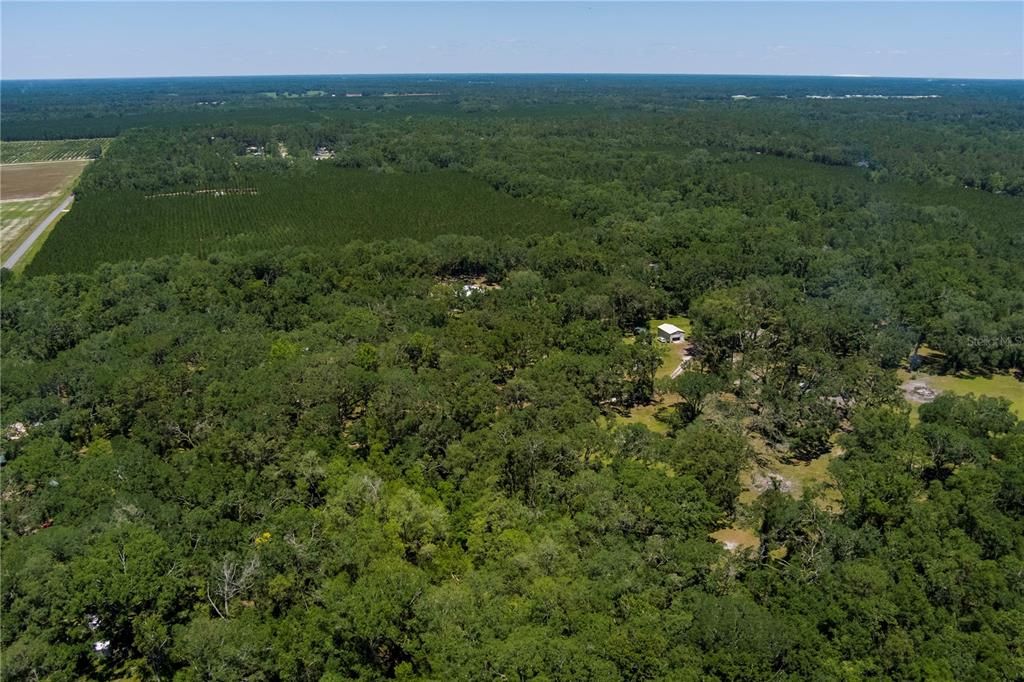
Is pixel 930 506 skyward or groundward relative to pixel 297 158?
groundward

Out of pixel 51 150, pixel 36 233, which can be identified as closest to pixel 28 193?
pixel 36 233

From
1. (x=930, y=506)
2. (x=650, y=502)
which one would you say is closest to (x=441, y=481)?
(x=650, y=502)

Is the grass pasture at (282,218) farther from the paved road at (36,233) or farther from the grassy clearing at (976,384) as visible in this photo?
the grassy clearing at (976,384)

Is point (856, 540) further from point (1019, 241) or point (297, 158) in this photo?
point (297, 158)

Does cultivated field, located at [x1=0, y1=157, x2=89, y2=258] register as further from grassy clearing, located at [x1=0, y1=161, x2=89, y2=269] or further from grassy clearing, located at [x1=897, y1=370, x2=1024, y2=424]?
grassy clearing, located at [x1=897, y1=370, x2=1024, y2=424]

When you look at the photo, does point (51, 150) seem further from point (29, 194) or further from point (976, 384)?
point (976, 384)

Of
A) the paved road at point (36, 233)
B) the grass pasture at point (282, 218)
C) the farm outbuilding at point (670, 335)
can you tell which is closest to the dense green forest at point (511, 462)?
the farm outbuilding at point (670, 335)
